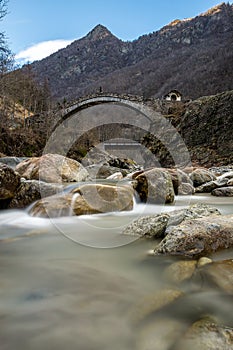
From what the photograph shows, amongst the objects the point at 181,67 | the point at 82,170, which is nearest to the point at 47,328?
the point at 82,170

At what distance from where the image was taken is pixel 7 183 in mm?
5539

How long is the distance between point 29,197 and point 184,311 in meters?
4.64

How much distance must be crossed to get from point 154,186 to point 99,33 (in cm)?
18540

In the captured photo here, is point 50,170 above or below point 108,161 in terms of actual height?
below

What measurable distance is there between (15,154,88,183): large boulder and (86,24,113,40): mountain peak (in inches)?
6996

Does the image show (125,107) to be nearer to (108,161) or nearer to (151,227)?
(108,161)

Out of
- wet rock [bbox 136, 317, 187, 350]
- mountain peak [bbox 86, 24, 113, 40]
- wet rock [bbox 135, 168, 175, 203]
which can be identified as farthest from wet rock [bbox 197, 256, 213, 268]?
mountain peak [bbox 86, 24, 113, 40]

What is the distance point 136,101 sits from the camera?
3425 centimetres

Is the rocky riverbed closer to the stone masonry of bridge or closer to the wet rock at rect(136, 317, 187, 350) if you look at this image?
the wet rock at rect(136, 317, 187, 350)

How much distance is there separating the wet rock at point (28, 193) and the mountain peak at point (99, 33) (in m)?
181

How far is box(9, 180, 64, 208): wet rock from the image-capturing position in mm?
5914

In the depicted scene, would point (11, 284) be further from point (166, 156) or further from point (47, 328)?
point (166, 156)

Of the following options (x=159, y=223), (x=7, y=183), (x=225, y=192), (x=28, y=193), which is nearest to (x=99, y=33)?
(x=225, y=192)

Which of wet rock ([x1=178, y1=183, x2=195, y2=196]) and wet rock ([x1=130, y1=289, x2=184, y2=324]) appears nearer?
wet rock ([x1=130, y1=289, x2=184, y2=324])
